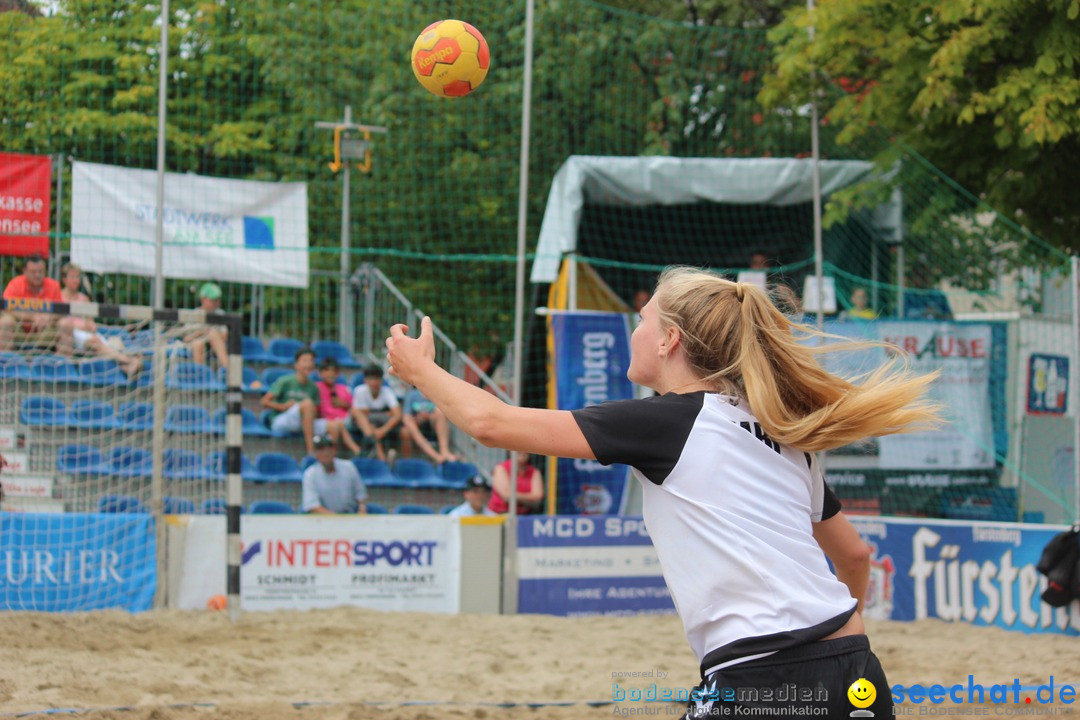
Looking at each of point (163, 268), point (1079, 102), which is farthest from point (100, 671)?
point (1079, 102)

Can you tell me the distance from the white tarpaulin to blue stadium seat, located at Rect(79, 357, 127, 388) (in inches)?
157

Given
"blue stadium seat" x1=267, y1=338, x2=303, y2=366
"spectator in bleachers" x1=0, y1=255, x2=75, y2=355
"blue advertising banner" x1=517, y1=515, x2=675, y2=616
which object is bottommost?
"blue advertising banner" x1=517, y1=515, x2=675, y2=616

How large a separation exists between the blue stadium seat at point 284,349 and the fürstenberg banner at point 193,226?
186cm

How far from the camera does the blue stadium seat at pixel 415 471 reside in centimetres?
1009

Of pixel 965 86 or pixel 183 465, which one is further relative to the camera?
pixel 965 86

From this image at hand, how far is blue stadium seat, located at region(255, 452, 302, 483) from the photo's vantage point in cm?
947

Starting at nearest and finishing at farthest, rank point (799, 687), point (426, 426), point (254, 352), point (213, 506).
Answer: point (799, 687) < point (213, 506) < point (426, 426) < point (254, 352)

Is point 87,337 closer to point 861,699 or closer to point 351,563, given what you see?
point 351,563

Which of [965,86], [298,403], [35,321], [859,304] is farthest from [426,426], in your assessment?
[965,86]

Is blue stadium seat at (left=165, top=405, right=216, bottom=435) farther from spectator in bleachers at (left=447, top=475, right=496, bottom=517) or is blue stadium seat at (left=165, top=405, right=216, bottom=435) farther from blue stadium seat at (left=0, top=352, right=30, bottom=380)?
spectator in bleachers at (left=447, top=475, right=496, bottom=517)

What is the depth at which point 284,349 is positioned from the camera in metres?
11.4

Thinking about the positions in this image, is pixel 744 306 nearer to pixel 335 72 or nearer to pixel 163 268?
pixel 163 268

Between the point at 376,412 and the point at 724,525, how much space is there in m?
8.48

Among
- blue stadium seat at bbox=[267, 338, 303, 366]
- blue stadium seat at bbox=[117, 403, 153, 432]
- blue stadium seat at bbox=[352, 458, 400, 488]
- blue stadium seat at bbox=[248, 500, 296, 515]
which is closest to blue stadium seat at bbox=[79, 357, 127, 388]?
blue stadium seat at bbox=[117, 403, 153, 432]
